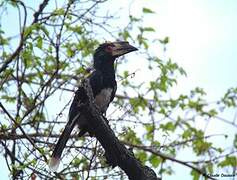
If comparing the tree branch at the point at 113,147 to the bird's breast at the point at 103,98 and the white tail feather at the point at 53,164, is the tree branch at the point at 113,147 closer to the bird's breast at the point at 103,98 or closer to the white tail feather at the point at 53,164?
the white tail feather at the point at 53,164

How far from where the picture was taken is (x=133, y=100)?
6969 millimetres

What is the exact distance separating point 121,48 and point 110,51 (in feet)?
0.50

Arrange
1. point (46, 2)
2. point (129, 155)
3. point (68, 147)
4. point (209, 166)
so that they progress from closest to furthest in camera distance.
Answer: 1. point (129, 155)
2. point (68, 147)
3. point (46, 2)
4. point (209, 166)

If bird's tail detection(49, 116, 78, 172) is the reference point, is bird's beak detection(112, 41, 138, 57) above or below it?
above

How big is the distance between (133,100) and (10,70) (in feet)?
6.13

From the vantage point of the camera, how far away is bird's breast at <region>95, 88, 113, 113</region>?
5.48 m

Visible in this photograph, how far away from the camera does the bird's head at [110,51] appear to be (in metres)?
5.65

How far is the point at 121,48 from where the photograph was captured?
5660 mm

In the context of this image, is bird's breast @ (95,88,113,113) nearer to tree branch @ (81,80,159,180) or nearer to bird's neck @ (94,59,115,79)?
bird's neck @ (94,59,115,79)

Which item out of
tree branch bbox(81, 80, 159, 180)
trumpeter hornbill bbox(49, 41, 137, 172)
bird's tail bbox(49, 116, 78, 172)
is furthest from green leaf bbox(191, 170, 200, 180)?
tree branch bbox(81, 80, 159, 180)

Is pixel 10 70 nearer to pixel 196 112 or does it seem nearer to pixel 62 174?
pixel 62 174

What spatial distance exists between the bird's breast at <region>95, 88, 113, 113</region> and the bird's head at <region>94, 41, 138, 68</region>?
0.30 m

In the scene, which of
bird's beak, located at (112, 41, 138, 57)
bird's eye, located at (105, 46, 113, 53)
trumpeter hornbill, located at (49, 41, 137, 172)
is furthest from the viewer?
bird's eye, located at (105, 46, 113, 53)

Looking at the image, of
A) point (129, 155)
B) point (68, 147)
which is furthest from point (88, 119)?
point (68, 147)
